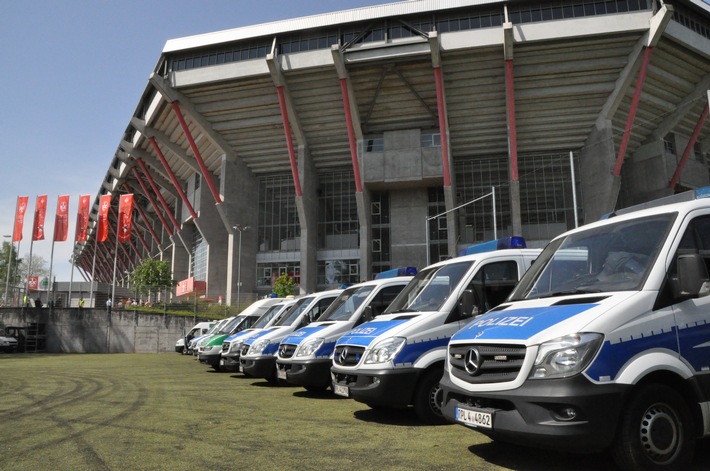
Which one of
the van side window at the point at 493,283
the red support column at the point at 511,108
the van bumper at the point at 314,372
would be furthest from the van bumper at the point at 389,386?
the red support column at the point at 511,108

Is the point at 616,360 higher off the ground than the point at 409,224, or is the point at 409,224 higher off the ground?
the point at 409,224

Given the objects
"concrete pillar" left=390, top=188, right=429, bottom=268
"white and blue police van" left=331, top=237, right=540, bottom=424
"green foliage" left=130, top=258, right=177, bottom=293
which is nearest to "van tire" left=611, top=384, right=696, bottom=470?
"white and blue police van" left=331, top=237, right=540, bottom=424

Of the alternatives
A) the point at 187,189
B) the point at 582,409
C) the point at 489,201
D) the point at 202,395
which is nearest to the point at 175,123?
the point at 187,189

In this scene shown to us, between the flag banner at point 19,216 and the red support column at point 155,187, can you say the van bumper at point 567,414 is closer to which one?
the flag banner at point 19,216

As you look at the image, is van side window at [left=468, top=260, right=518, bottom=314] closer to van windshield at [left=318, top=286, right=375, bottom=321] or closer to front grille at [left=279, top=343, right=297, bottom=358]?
van windshield at [left=318, top=286, right=375, bottom=321]

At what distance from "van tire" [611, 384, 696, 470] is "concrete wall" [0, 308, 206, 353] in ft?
97.3

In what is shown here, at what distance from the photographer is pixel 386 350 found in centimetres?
558

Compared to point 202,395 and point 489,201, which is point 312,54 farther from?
point 202,395

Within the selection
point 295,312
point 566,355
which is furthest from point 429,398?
point 295,312

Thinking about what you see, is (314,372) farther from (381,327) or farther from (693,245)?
(693,245)

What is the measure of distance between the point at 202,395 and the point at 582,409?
281 inches

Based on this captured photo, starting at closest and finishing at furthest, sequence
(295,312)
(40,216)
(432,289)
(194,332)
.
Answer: (432,289) < (295,312) < (194,332) < (40,216)

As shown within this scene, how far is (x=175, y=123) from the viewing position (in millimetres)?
39594

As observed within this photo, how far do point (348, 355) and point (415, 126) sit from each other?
3325 centimetres
